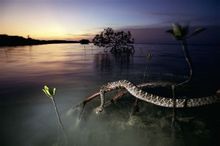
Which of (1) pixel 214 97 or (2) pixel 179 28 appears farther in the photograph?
(1) pixel 214 97

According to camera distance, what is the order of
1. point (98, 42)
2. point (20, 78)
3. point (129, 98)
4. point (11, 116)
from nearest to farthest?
point (129, 98)
point (11, 116)
point (20, 78)
point (98, 42)

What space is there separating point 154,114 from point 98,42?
119 ft

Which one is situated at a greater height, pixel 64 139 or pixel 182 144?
pixel 182 144

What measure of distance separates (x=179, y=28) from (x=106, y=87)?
2.98 metres

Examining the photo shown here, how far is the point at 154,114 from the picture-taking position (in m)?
5.75

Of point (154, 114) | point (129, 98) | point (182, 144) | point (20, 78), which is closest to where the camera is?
point (182, 144)

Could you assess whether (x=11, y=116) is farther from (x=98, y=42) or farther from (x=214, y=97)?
(x=98, y=42)

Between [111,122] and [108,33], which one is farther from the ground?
[108,33]

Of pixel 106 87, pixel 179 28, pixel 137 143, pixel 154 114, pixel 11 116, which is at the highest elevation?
pixel 179 28

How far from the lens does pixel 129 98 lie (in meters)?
7.02

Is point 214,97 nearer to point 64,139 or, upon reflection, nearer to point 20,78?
point 64,139

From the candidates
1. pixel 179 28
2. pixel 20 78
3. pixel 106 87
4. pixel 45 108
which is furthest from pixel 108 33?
pixel 179 28

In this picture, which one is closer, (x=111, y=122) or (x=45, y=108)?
(x=111, y=122)

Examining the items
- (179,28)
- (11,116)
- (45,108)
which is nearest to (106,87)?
(179,28)
